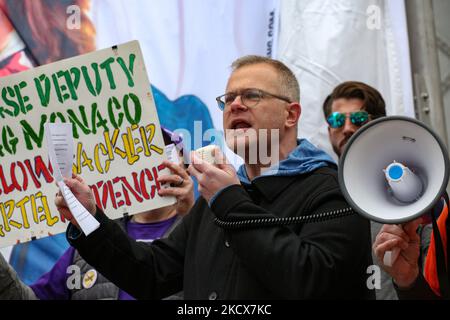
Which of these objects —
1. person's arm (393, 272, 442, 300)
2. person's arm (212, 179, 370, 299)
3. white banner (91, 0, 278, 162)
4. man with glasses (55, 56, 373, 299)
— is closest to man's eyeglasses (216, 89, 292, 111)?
man with glasses (55, 56, 373, 299)

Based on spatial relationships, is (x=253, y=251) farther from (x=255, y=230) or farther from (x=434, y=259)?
(x=434, y=259)

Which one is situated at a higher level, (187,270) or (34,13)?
(34,13)

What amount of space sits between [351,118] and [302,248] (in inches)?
51.8

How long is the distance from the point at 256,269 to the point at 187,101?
207 cm

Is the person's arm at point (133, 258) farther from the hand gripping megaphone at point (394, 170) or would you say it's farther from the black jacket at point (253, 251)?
the hand gripping megaphone at point (394, 170)

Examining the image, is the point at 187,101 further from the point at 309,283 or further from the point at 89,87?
the point at 309,283

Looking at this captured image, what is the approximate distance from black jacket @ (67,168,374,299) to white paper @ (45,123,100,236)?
0.07 m

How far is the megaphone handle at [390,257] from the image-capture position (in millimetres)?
2043

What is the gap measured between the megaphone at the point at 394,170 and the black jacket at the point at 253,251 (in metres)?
0.16

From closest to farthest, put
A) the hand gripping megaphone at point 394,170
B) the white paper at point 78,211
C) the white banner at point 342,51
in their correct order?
1. the hand gripping megaphone at point 394,170
2. the white paper at point 78,211
3. the white banner at point 342,51

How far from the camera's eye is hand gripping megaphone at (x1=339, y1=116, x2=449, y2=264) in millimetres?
1869

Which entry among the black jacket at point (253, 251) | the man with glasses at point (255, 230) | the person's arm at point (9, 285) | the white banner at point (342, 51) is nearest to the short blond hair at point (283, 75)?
the man with glasses at point (255, 230)

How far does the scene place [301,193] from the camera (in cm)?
222

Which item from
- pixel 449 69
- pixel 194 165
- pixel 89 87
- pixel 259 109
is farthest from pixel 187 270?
pixel 449 69
